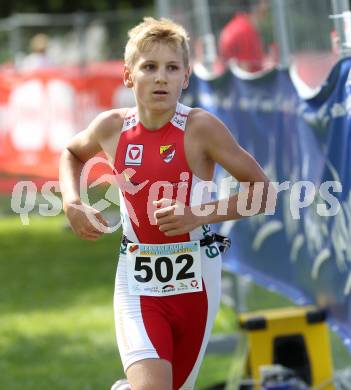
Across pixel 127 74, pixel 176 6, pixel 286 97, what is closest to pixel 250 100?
pixel 286 97

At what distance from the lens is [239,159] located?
17.2ft

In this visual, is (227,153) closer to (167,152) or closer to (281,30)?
(167,152)

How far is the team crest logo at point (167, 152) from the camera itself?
17.3 ft

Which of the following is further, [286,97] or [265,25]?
[265,25]

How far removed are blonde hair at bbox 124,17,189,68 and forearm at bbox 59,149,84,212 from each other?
0.63 m

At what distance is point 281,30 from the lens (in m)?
8.04

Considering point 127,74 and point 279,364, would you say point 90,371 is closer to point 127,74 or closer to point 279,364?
point 279,364

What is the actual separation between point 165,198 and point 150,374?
0.73m

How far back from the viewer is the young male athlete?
5254 millimetres

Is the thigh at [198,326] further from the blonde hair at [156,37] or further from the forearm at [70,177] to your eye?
the blonde hair at [156,37]

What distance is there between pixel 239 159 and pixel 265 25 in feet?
13.6

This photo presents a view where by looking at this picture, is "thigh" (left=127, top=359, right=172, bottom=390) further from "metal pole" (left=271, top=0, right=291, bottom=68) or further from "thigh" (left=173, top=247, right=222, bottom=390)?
"metal pole" (left=271, top=0, right=291, bottom=68)

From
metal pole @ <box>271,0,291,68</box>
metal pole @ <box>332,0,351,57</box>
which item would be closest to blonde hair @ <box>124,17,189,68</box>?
metal pole @ <box>332,0,351,57</box>

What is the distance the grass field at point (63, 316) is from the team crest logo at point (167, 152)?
108 inches
